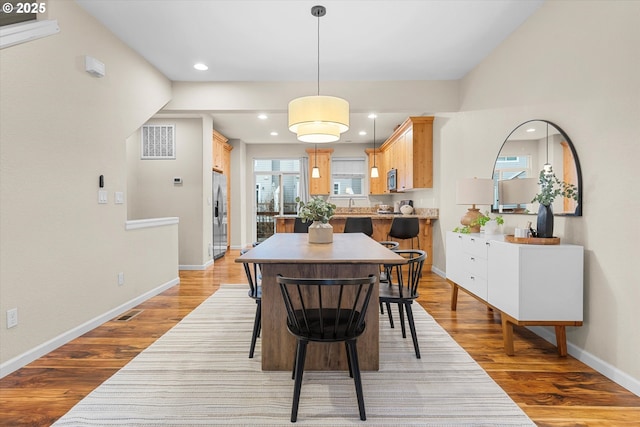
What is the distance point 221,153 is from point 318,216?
16.2ft

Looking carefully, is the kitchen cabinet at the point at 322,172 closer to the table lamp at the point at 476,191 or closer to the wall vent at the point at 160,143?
the wall vent at the point at 160,143

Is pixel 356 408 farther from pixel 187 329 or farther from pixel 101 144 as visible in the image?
pixel 101 144

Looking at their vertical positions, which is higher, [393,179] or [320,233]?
[393,179]

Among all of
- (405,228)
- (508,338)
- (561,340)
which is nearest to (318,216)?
(508,338)

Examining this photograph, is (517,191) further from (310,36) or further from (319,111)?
(310,36)

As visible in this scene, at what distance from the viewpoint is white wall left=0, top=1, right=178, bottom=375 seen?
7.12ft

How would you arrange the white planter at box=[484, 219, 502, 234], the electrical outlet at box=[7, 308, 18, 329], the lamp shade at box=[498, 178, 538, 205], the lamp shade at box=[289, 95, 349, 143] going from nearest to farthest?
the electrical outlet at box=[7, 308, 18, 329], the lamp shade at box=[289, 95, 349, 143], the lamp shade at box=[498, 178, 538, 205], the white planter at box=[484, 219, 502, 234]

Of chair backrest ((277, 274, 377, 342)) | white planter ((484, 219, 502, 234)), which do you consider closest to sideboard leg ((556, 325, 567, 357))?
white planter ((484, 219, 502, 234))

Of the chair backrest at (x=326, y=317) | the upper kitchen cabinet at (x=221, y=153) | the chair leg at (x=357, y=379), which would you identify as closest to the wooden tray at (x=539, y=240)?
the chair backrest at (x=326, y=317)

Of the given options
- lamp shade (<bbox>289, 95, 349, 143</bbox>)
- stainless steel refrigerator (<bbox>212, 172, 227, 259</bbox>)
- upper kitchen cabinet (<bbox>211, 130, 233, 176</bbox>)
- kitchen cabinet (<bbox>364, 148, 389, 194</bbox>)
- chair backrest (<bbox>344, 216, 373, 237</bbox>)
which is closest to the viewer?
lamp shade (<bbox>289, 95, 349, 143</bbox>)

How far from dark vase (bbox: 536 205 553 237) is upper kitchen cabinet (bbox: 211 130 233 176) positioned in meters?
5.24

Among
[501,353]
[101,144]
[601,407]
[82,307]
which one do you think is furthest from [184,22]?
[601,407]

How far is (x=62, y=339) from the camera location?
2578 millimetres

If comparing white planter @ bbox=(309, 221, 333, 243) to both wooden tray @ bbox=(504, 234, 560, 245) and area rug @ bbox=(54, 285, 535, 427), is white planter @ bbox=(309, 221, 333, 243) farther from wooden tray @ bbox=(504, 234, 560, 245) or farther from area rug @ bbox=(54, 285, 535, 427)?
wooden tray @ bbox=(504, 234, 560, 245)
